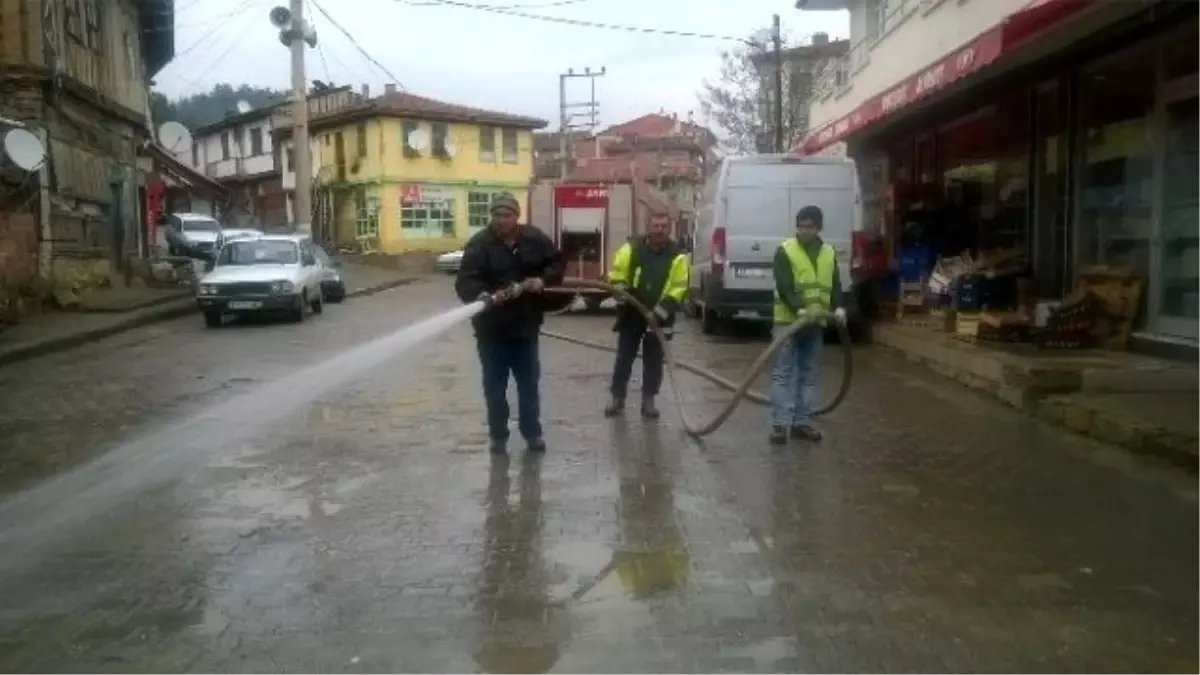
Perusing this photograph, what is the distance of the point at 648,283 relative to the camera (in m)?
11.1

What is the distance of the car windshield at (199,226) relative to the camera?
1816 inches

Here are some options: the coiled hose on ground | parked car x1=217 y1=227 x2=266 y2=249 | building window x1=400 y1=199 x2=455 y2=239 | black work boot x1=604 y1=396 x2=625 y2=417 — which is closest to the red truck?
parked car x1=217 y1=227 x2=266 y2=249

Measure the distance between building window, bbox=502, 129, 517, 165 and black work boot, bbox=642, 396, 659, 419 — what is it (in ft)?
170

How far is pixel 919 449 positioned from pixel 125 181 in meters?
25.1

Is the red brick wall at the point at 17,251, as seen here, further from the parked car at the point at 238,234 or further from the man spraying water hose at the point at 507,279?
the man spraying water hose at the point at 507,279

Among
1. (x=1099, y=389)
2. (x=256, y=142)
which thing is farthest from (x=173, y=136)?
(x=256, y=142)

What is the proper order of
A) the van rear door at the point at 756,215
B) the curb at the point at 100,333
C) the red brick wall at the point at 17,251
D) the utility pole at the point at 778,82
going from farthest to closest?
the utility pole at the point at 778,82 < the red brick wall at the point at 17,251 < the van rear door at the point at 756,215 < the curb at the point at 100,333

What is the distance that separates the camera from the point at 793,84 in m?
48.4

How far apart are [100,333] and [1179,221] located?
15277 millimetres

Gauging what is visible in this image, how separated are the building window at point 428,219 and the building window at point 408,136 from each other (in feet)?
7.35

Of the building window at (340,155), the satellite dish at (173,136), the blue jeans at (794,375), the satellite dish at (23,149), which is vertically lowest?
the blue jeans at (794,375)

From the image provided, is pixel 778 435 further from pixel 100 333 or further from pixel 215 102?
pixel 215 102

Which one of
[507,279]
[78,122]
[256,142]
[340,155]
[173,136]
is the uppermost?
[256,142]

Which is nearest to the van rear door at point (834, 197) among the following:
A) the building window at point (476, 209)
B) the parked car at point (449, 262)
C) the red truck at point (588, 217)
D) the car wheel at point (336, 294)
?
A: the red truck at point (588, 217)
